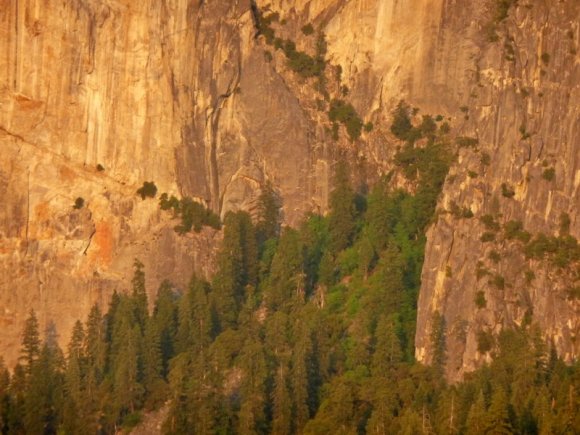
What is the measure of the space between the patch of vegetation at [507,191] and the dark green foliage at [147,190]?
14105mm

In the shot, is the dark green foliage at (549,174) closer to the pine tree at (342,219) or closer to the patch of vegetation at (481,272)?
the patch of vegetation at (481,272)

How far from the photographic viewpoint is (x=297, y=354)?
112m

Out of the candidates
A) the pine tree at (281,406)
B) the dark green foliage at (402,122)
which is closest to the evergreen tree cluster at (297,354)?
the pine tree at (281,406)

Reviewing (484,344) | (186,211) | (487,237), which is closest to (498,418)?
(484,344)

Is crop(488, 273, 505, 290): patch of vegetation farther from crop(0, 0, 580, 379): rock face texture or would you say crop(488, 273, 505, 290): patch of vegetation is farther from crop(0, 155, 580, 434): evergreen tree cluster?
crop(0, 0, 580, 379): rock face texture

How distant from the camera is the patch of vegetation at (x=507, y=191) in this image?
113688mm

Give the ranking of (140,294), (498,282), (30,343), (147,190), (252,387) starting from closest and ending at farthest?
(252,387) < (498,282) < (30,343) < (140,294) < (147,190)

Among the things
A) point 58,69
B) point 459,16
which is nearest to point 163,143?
point 58,69

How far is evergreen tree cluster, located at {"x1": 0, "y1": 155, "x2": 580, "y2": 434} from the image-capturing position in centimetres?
10850

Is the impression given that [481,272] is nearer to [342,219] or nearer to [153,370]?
[342,219]

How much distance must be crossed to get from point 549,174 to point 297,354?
1124 cm

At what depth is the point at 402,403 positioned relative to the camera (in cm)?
10962

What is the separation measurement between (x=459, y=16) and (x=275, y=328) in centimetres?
1412

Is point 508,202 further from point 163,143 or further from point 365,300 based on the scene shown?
point 163,143
